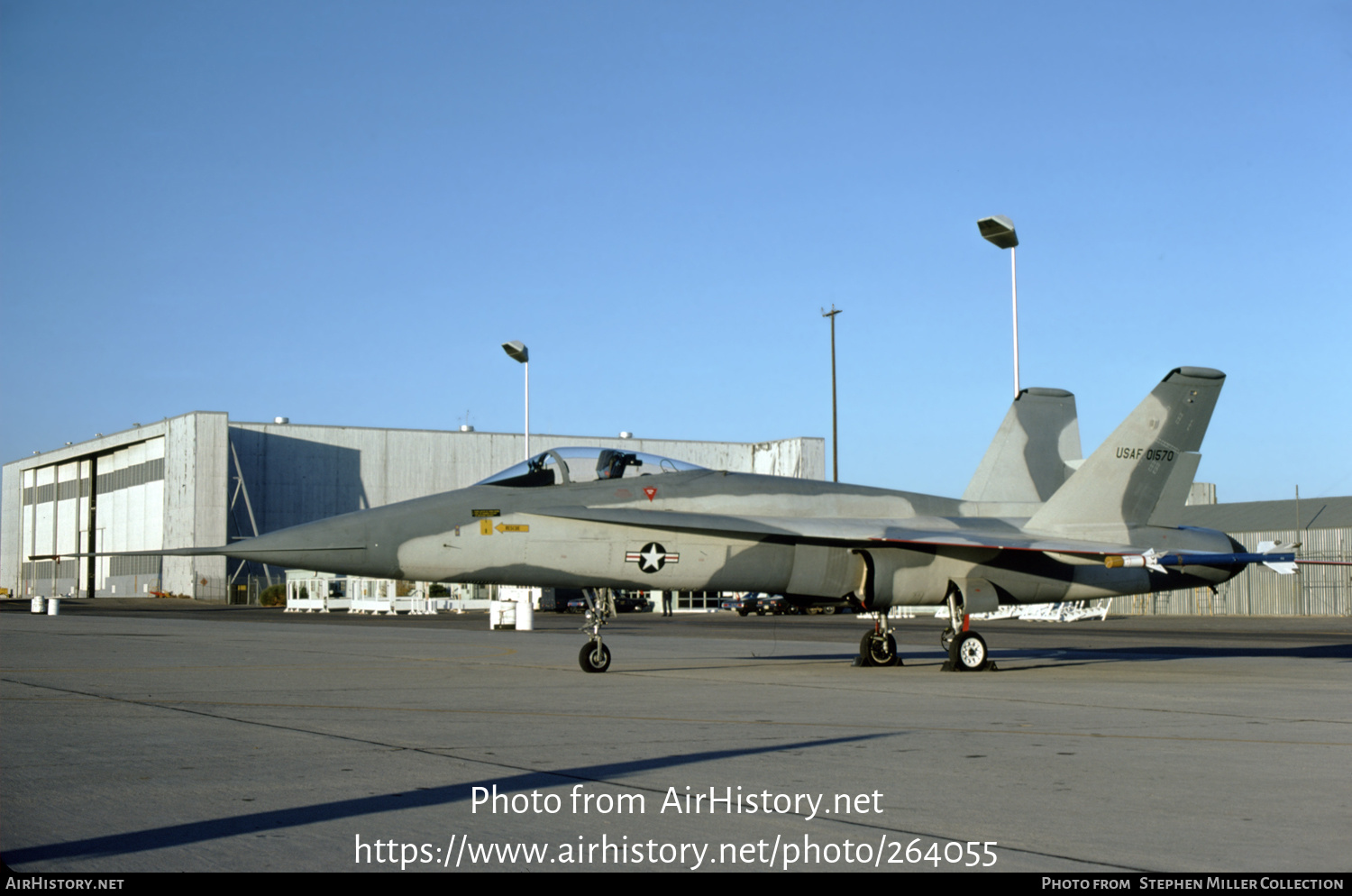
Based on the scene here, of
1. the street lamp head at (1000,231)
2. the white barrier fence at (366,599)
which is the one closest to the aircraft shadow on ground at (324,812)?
the street lamp head at (1000,231)

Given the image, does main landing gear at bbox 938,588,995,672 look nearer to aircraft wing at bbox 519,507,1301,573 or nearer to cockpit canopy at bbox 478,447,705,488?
aircraft wing at bbox 519,507,1301,573

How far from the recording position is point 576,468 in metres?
15.2

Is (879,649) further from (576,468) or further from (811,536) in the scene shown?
(576,468)

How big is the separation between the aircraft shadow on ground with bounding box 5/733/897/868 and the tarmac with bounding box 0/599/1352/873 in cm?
2

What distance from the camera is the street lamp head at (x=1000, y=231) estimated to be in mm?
22484

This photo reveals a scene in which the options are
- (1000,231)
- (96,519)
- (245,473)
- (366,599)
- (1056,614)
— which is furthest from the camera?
(96,519)

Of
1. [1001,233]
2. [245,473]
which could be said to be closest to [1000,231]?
[1001,233]

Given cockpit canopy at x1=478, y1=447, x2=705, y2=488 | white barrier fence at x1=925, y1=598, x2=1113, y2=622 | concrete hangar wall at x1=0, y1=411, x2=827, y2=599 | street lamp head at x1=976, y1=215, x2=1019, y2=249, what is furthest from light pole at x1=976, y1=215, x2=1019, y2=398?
concrete hangar wall at x1=0, y1=411, x2=827, y2=599

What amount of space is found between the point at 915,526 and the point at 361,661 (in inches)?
330

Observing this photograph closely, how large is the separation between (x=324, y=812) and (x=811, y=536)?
982 cm

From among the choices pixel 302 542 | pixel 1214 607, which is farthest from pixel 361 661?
pixel 1214 607

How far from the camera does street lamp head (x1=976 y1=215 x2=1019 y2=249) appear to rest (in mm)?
22484

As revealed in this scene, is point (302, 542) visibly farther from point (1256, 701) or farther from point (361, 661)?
point (1256, 701)

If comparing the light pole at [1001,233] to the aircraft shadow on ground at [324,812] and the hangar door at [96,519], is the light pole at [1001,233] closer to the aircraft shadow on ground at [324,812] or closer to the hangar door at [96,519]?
the aircraft shadow on ground at [324,812]
